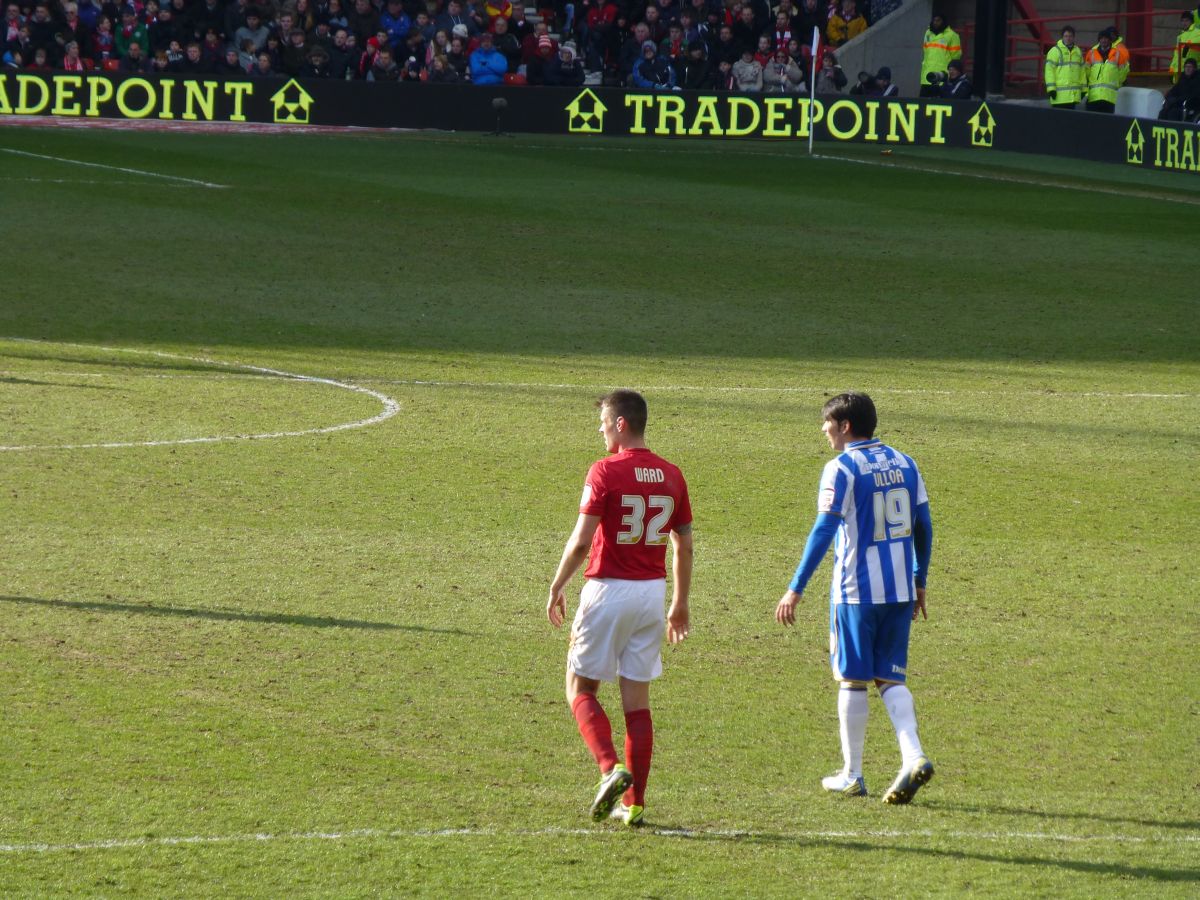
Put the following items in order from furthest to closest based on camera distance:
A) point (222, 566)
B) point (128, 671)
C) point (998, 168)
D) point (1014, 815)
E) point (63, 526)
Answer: point (998, 168), point (63, 526), point (222, 566), point (128, 671), point (1014, 815)

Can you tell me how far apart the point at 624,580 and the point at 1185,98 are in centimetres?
3042

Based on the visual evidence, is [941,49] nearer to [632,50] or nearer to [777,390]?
[632,50]

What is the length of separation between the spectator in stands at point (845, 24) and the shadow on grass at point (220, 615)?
36.4 m

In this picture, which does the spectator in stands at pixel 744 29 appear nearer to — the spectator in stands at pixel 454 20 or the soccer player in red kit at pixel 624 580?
the spectator in stands at pixel 454 20

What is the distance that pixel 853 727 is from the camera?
259 inches

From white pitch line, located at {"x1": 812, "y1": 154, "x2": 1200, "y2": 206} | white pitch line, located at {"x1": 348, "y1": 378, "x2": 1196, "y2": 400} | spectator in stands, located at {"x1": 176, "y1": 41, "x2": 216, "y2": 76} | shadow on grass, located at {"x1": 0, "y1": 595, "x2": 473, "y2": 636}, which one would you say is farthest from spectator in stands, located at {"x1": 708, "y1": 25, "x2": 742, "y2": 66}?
shadow on grass, located at {"x1": 0, "y1": 595, "x2": 473, "y2": 636}

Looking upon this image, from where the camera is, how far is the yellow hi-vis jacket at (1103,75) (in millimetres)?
34031

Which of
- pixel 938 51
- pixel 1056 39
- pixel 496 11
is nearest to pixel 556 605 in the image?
pixel 938 51

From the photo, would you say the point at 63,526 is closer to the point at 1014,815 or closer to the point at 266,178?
the point at 1014,815

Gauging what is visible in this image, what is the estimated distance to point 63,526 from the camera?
10.0 metres

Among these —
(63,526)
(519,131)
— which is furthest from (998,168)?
(63,526)

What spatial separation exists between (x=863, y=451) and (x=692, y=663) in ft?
6.15

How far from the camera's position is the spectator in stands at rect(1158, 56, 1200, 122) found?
3350 centimetres

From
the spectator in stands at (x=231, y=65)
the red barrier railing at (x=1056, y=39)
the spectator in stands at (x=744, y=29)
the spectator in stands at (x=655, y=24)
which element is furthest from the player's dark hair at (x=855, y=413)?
the red barrier railing at (x=1056, y=39)
